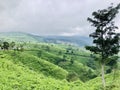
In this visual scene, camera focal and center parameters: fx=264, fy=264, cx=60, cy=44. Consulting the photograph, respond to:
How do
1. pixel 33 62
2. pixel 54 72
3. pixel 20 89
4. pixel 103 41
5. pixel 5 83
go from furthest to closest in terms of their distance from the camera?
pixel 33 62 < pixel 54 72 < pixel 5 83 < pixel 20 89 < pixel 103 41

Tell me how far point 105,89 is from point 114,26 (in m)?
15.1

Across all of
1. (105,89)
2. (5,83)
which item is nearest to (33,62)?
(5,83)

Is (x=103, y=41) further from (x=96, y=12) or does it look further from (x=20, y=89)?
(x=20, y=89)

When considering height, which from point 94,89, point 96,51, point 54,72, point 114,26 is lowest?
point 54,72

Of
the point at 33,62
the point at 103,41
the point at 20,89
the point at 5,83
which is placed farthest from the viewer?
the point at 33,62

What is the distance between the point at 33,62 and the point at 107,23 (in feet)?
462

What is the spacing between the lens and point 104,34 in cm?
6147

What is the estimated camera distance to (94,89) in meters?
70.4

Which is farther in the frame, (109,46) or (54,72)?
(54,72)

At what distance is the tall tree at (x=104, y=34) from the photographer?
199ft

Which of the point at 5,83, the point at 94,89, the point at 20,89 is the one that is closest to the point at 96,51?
the point at 94,89

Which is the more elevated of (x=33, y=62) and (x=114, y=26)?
(x=114, y=26)

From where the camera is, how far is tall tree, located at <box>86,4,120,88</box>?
199ft

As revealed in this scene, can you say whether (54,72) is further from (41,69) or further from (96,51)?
(96,51)
